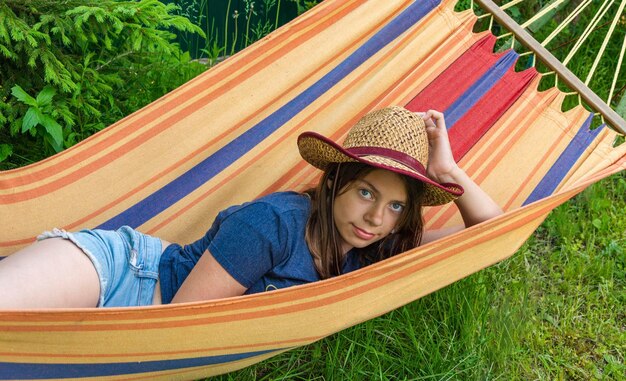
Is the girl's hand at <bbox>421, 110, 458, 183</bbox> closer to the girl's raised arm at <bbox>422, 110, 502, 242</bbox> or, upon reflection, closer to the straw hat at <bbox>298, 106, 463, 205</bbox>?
the girl's raised arm at <bbox>422, 110, 502, 242</bbox>

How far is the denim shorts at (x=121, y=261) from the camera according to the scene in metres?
2.01

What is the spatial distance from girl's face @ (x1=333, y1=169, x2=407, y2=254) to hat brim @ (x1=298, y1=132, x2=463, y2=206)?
0.06m

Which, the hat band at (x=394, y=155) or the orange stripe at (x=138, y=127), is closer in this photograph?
the hat band at (x=394, y=155)

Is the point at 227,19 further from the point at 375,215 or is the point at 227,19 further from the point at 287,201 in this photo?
the point at 375,215

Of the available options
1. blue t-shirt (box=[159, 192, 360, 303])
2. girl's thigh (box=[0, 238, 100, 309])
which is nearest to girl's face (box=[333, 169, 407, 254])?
blue t-shirt (box=[159, 192, 360, 303])

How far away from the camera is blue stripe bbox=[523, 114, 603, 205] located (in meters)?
2.54

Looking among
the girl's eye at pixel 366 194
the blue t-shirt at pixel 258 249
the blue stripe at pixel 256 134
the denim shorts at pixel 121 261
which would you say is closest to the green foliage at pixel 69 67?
the blue stripe at pixel 256 134

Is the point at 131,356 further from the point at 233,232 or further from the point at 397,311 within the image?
the point at 397,311

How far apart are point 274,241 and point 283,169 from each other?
1.83 feet

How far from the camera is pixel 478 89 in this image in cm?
272

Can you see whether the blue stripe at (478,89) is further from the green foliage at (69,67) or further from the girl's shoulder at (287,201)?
the green foliage at (69,67)

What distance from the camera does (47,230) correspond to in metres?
2.20

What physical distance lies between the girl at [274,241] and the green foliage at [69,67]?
631mm

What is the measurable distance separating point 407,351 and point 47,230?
1.12m
